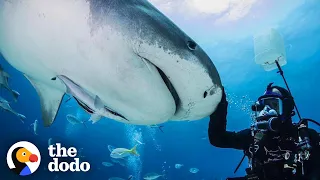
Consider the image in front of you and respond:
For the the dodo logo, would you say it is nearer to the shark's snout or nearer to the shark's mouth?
the shark's snout

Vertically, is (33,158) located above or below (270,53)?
below

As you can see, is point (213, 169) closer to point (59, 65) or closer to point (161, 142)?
point (161, 142)

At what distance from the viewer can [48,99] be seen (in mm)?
3119

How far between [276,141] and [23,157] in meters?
5.04

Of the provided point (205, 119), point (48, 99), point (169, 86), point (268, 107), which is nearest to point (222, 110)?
point (169, 86)

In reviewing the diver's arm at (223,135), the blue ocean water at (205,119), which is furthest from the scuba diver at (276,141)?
the blue ocean water at (205,119)

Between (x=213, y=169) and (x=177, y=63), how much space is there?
60804mm

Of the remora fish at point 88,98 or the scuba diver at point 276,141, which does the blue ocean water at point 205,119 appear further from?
the remora fish at point 88,98

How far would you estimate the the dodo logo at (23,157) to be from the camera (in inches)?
211

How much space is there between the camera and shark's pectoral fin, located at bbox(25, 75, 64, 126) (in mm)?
2897

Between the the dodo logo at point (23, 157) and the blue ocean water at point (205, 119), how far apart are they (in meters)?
12.1

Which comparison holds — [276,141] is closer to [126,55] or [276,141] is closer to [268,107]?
[268,107]

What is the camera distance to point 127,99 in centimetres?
167

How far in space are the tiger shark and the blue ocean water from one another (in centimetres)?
1465
